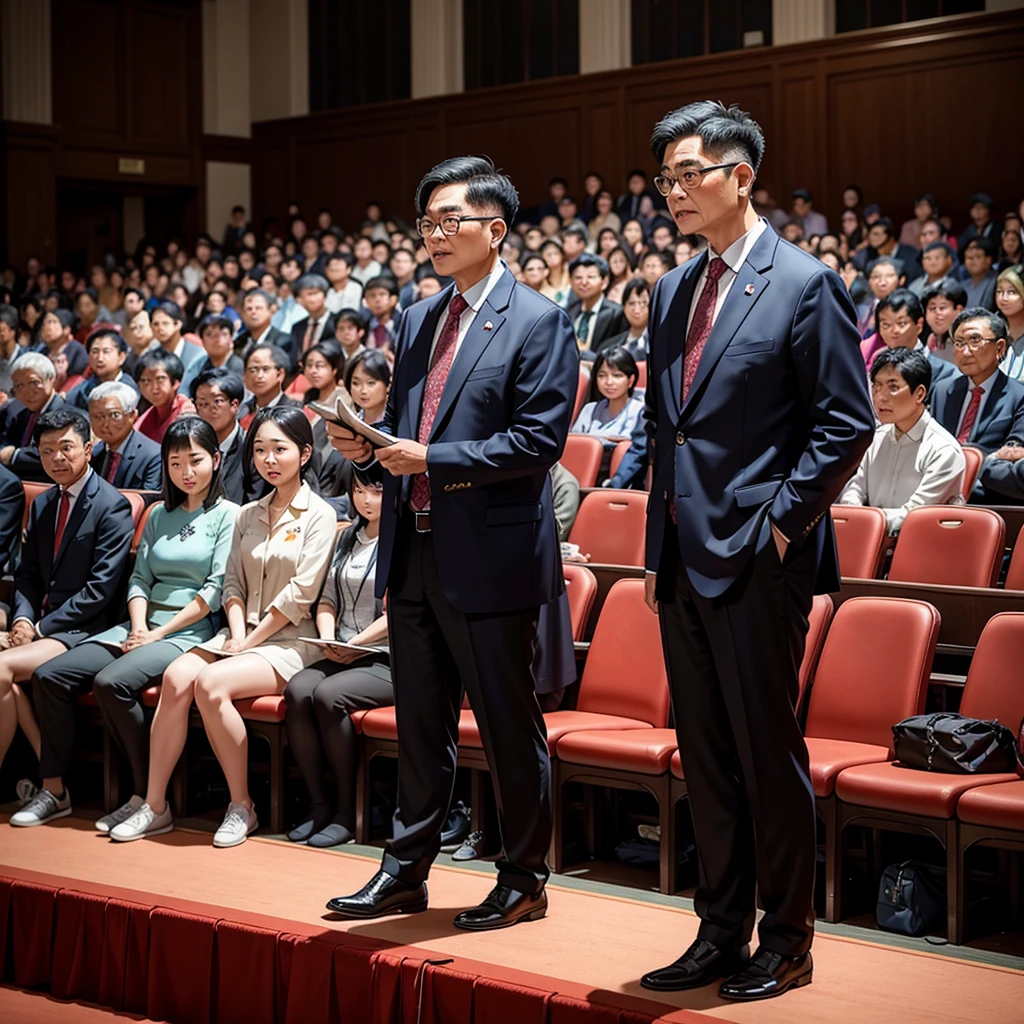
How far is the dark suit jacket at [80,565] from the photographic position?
10.6 ft

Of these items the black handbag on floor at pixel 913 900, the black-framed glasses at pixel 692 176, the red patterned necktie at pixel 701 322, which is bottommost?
the black handbag on floor at pixel 913 900

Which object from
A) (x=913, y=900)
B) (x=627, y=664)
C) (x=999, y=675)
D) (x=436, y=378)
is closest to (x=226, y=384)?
(x=627, y=664)

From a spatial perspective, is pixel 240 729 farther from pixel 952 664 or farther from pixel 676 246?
pixel 676 246

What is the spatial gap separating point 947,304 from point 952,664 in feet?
7.06

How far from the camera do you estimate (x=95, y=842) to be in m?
2.79

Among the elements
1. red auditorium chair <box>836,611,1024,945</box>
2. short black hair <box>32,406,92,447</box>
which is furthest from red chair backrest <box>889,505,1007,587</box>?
short black hair <box>32,406,92,447</box>

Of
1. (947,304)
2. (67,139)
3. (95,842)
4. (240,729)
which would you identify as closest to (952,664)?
(240,729)

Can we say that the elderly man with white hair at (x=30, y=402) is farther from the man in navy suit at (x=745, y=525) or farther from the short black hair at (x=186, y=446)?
the man in navy suit at (x=745, y=525)

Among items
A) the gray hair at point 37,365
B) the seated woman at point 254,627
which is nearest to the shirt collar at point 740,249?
Answer: the seated woman at point 254,627

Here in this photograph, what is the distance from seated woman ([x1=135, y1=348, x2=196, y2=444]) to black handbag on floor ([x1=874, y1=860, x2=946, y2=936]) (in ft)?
9.11

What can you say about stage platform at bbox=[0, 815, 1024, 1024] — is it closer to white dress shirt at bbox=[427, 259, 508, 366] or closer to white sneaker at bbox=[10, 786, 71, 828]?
white sneaker at bbox=[10, 786, 71, 828]

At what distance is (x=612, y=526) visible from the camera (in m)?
3.45

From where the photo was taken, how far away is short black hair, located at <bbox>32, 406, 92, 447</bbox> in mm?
3311

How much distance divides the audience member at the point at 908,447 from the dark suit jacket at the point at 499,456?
5.03 feet
